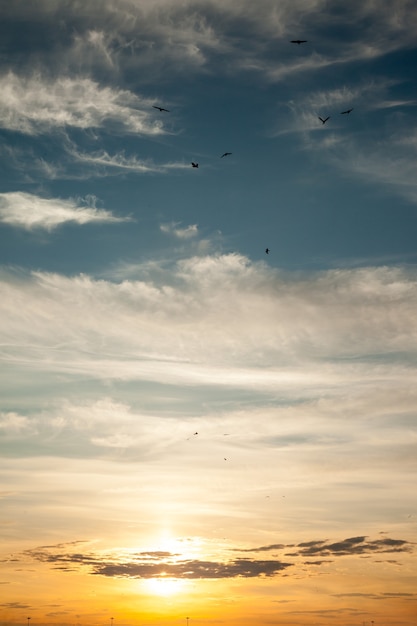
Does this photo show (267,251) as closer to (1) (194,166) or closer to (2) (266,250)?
(2) (266,250)

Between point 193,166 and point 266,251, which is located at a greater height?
point 193,166

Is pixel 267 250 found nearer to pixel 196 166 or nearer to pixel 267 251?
pixel 267 251

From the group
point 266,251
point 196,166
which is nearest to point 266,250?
point 266,251

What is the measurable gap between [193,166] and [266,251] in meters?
37.7

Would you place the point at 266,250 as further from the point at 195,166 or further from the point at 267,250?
the point at 195,166

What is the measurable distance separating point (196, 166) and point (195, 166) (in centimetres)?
34

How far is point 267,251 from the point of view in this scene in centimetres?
12256

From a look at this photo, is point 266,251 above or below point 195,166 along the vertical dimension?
below

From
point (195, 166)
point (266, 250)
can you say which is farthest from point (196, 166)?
point (266, 250)

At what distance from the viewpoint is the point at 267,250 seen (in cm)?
12281

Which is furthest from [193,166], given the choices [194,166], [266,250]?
[266,250]

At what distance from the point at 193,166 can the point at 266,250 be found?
37.5m

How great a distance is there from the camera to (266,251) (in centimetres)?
12262

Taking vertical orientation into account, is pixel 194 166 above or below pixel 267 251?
above
